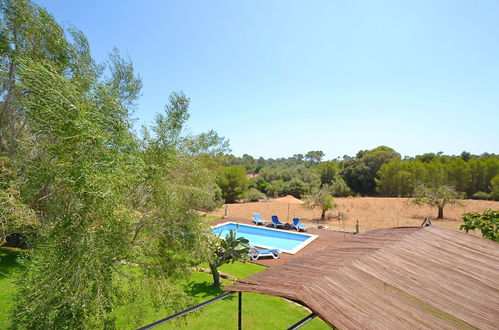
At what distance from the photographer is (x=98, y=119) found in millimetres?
4770

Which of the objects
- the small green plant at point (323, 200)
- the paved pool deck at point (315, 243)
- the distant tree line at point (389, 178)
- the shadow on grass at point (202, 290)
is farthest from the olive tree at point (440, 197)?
the shadow on grass at point (202, 290)

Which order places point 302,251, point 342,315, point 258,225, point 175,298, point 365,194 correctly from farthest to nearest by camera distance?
point 365,194 < point 258,225 < point 302,251 < point 175,298 < point 342,315

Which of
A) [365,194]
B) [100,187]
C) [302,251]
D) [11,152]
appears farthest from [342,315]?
[365,194]

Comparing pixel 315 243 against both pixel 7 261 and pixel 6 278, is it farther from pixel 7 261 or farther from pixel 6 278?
pixel 7 261

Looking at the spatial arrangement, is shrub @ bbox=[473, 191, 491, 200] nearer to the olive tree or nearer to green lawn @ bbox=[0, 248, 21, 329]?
the olive tree

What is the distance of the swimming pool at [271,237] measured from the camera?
56.0 ft

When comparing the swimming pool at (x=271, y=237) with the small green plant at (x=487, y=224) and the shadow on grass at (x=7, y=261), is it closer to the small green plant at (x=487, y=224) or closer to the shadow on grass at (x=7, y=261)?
the small green plant at (x=487, y=224)

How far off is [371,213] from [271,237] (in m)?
11.6

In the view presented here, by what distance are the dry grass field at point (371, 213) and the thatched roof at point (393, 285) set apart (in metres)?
15.2

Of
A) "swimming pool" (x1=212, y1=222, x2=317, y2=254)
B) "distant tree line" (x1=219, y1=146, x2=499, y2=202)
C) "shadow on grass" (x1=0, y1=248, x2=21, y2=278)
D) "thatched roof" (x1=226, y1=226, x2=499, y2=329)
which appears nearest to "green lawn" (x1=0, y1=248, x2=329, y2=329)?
"shadow on grass" (x1=0, y1=248, x2=21, y2=278)

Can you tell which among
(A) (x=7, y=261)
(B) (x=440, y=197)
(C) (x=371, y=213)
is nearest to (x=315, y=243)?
(C) (x=371, y=213)

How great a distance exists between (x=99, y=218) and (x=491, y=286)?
6367 mm

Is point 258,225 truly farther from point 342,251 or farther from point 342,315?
point 342,315

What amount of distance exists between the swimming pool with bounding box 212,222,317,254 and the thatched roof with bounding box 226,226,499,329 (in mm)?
11532
